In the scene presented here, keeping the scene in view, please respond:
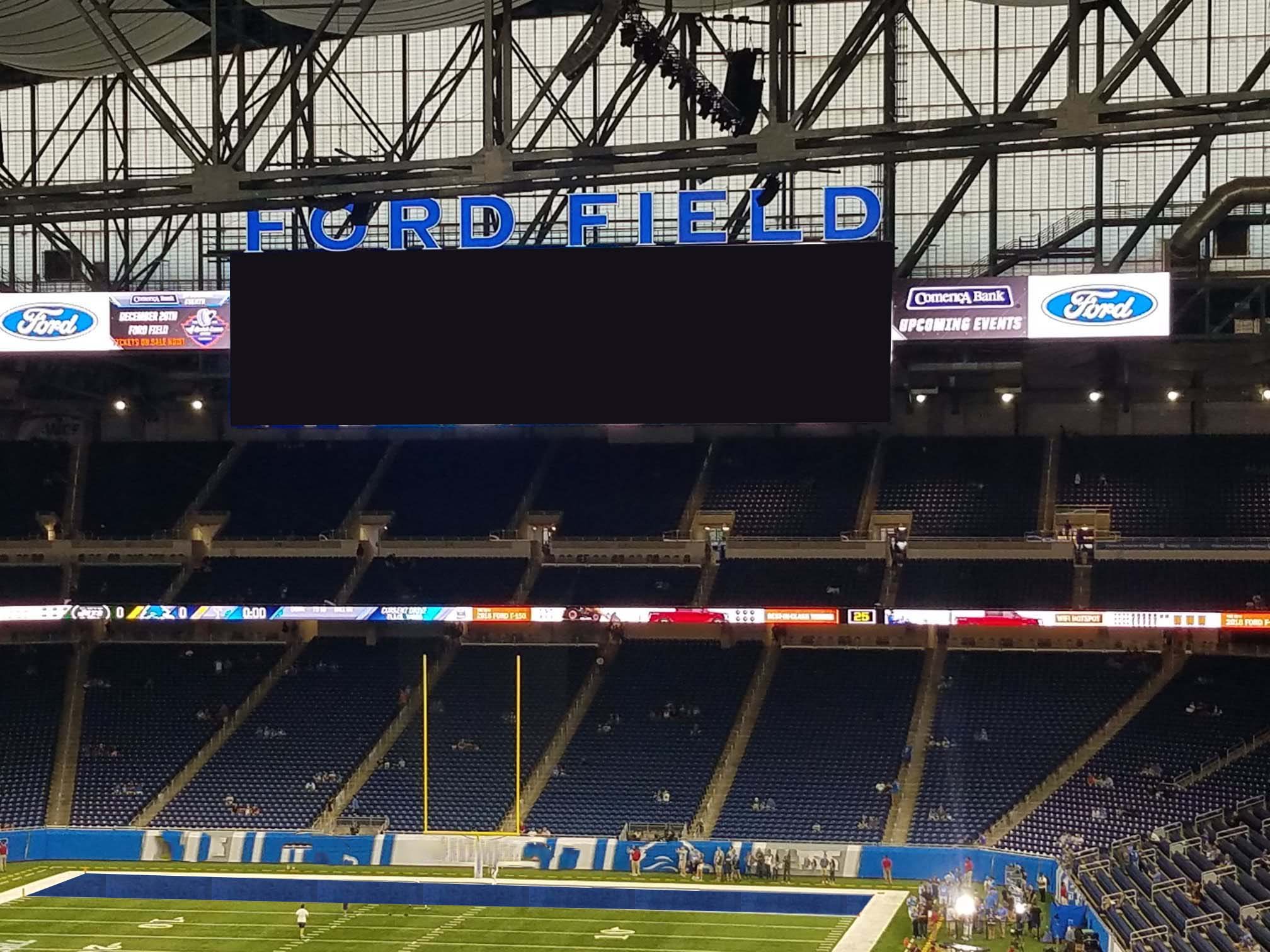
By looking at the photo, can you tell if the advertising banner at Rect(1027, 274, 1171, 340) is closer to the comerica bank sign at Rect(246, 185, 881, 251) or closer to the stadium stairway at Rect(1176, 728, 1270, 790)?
the comerica bank sign at Rect(246, 185, 881, 251)

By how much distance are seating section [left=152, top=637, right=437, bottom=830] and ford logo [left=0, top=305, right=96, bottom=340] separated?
37.1 ft

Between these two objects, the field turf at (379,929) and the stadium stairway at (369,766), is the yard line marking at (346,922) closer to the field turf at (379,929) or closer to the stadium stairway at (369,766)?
the field turf at (379,929)

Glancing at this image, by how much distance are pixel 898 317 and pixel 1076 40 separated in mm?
19491

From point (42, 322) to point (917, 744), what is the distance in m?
20.9

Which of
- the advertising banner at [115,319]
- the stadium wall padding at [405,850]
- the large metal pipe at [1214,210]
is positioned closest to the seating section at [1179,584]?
the stadium wall padding at [405,850]

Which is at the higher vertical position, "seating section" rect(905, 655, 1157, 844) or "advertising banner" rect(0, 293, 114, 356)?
"advertising banner" rect(0, 293, 114, 356)

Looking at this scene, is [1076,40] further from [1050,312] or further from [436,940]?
[436,940]

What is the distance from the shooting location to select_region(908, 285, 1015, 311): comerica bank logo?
38906 mm

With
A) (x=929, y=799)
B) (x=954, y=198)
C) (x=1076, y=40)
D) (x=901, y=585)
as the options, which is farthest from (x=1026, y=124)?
(x=901, y=585)

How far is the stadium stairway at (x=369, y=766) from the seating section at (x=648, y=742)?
4254 mm

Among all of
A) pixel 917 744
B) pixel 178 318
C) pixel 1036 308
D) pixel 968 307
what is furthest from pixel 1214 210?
pixel 178 318

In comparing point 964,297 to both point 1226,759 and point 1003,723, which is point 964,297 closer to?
point 1003,723

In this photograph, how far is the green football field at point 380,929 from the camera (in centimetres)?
3547

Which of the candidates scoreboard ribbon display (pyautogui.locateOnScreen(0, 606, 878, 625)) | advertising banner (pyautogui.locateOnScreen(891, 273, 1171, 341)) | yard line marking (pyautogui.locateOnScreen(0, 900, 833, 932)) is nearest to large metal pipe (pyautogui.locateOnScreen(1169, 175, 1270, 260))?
advertising banner (pyautogui.locateOnScreen(891, 273, 1171, 341))
